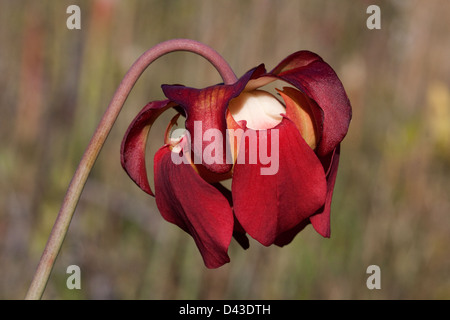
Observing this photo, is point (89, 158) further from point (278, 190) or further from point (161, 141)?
point (161, 141)

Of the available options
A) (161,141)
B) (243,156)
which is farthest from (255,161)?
(161,141)

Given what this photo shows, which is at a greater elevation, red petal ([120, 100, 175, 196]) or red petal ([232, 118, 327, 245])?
red petal ([120, 100, 175, 196])

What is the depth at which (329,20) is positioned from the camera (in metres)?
2.44

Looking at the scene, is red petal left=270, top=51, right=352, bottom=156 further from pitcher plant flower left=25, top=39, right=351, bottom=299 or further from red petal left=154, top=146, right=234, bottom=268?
red petal left=154, top=146, right=234, bottom=268

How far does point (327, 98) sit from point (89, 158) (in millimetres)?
246

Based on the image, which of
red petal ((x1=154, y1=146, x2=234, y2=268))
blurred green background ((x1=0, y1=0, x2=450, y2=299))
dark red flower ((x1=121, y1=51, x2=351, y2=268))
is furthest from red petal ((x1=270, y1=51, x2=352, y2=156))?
blurred green background ((x1=0, y1=0, x2=450, y2=299))

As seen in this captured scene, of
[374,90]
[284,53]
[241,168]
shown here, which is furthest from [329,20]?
[241,168]

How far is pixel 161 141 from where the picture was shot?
2.18 metres

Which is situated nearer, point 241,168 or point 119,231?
point 241,168

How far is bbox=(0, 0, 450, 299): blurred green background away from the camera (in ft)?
5.74

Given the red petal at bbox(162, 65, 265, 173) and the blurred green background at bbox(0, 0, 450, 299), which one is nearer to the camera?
the red petal at bbox(162, 65, 265, 173)

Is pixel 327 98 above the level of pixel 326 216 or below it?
above

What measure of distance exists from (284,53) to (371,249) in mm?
657

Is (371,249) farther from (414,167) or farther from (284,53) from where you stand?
(284,53)
